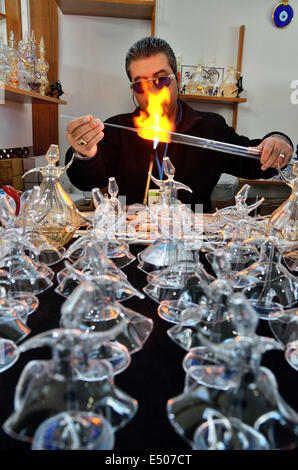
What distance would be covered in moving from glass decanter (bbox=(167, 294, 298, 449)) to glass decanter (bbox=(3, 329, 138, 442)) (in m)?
0.06

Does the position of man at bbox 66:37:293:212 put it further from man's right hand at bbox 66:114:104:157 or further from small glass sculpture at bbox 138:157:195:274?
small glass sculpture at bbox 138:157:195:274

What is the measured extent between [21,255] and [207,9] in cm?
264

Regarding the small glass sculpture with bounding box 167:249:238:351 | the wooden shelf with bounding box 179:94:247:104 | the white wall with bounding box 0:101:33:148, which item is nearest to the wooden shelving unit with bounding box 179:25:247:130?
the wooden shelf with bounding box 179:94:247:104

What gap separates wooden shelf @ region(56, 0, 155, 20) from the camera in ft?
7.35

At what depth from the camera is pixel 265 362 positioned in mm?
450

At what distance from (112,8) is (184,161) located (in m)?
1.46

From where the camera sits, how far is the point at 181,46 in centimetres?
254

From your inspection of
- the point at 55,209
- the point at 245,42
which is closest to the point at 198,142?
the point at 55,209

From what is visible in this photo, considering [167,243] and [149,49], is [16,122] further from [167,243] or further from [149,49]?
[167,243]

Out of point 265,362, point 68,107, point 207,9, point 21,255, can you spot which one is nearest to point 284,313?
point 265,362

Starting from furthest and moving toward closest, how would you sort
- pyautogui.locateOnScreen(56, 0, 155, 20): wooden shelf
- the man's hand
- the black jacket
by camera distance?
pyautogui.locateOnScreen(56, 0, 155, 20): wooden shelf < the black jacket < the man's hand
